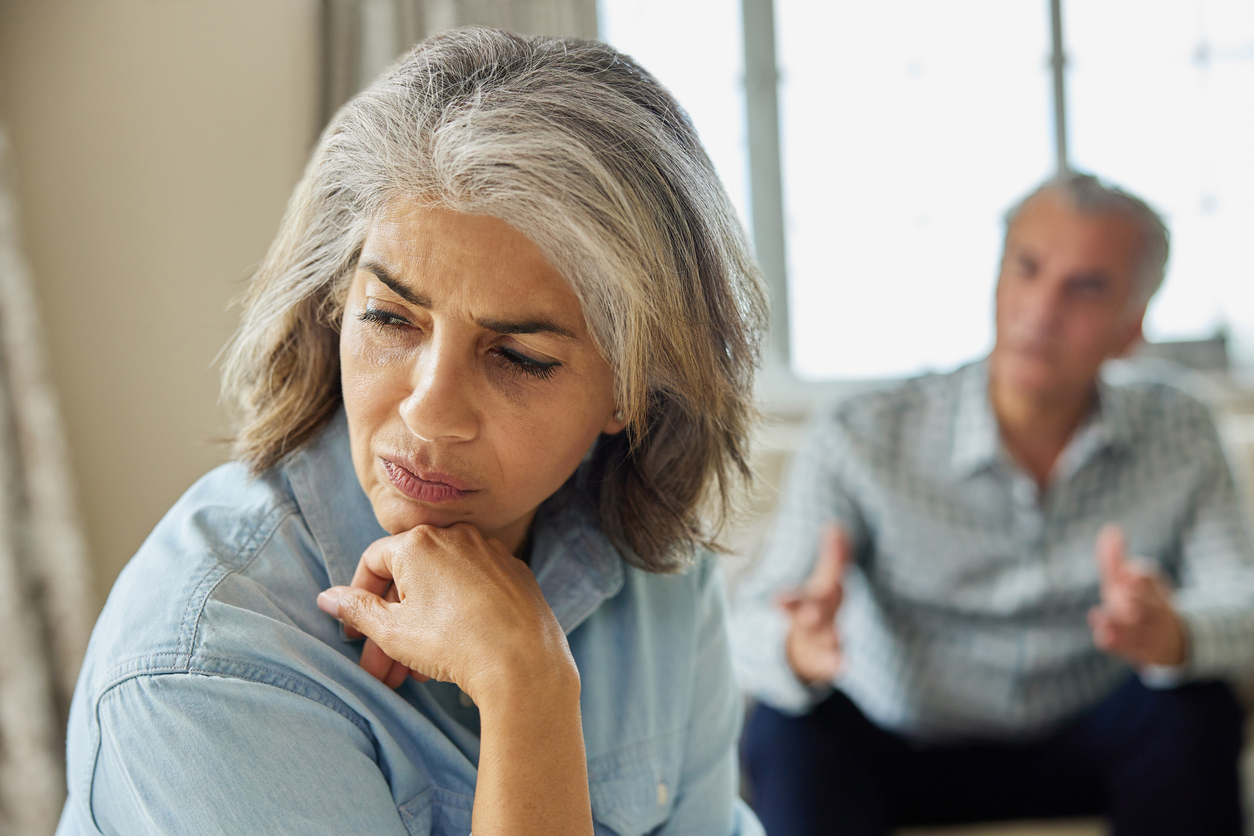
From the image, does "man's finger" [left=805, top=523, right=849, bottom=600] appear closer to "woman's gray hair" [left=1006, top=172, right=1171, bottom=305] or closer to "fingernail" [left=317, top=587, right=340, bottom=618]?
"woman's gray hair" [left=1006, top=172, right=1171, bottom=305]

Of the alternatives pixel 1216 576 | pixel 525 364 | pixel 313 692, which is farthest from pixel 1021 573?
pixel 313 692

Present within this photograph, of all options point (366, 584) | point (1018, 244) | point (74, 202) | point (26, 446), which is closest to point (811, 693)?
point (1018, 244)

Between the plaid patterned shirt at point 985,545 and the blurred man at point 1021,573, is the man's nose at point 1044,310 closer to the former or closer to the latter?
the blurred man at point 1021,573

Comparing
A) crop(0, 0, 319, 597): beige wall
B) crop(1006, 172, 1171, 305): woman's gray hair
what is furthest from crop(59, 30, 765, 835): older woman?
crop(0, 0, 319, 597): beige wall

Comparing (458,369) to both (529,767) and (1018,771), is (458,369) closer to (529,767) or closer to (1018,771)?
(529,767)

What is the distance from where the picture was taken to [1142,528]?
1860 millimetres

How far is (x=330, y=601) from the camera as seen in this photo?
2.49 feet

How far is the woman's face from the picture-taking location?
722 millimetres

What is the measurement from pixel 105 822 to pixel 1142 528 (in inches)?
70.7

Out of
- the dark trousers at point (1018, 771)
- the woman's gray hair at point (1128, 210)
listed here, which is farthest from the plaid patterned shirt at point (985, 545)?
the woman's gray hair at point (1128, 210)

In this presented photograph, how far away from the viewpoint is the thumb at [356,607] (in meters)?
0.73

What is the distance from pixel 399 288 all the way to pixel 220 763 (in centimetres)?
35

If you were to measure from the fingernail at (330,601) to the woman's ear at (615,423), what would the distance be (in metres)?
0.28

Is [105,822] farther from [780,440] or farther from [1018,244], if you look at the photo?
[780,440]
